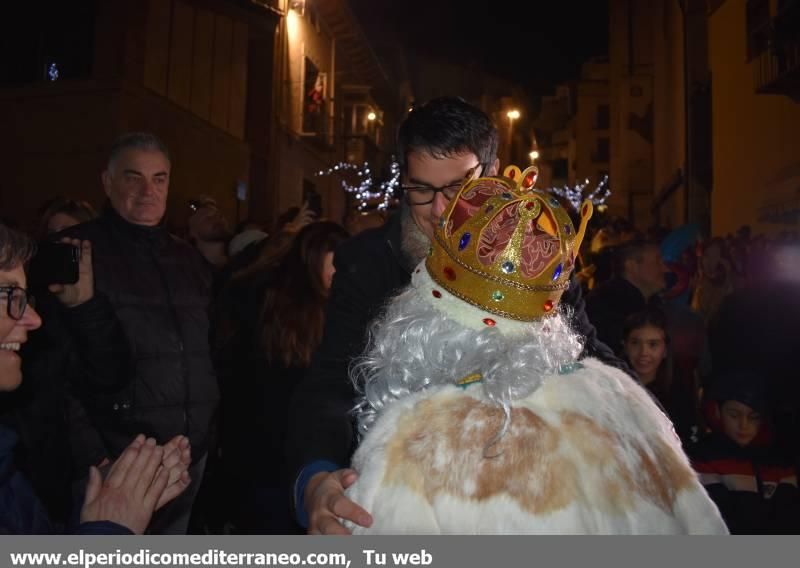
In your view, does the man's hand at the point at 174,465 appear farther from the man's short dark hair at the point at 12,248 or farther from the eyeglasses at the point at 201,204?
the eyeglasses at the point at 201,204

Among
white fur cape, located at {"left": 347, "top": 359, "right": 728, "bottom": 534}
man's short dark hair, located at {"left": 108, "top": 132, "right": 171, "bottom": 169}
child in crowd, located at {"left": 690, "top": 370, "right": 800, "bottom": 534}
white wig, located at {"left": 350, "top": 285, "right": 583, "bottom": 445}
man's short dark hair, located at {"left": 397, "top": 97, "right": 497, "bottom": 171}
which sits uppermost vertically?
man's short dark hair, located at {"left": 108, "top": 132, "right": 171, "bottom": 169}

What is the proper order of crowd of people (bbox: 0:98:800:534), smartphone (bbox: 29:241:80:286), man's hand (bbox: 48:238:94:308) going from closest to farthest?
crowd of people (bbox: 0:98:800:534), smartphone (bbox: 29:241:80:286), man's hand (bbox: 48:238:94:308)

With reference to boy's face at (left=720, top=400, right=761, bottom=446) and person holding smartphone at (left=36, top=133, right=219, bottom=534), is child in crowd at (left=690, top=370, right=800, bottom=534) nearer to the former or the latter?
boy's face at (left=720, top=400, right=761, bottom=446)

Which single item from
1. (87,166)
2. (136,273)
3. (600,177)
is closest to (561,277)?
(136,273)

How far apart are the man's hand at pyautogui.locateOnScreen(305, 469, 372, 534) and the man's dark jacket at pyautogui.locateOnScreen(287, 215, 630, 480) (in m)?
0.25

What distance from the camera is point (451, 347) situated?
1.84 m

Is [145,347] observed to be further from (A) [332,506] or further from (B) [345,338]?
(A) [332,506]

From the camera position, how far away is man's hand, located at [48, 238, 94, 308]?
330 cm

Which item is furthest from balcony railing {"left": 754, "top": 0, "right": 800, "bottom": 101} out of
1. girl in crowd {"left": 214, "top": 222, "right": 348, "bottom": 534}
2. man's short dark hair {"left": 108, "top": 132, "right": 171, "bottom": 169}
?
man's short dark hair {"left": 108, "top": 132, "right": 171, "bottom": 169}

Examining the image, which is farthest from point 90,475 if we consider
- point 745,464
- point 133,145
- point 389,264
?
point 745,464

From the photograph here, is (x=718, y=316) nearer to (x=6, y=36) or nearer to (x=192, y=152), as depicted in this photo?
(x=192, y=152)

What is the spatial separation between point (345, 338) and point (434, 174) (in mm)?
586

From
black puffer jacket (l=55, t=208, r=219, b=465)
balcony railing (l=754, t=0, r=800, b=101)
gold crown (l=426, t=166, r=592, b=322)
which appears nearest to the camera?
gold crown (l=426, t=166, r=592, b=322)

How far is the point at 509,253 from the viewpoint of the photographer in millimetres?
1860
